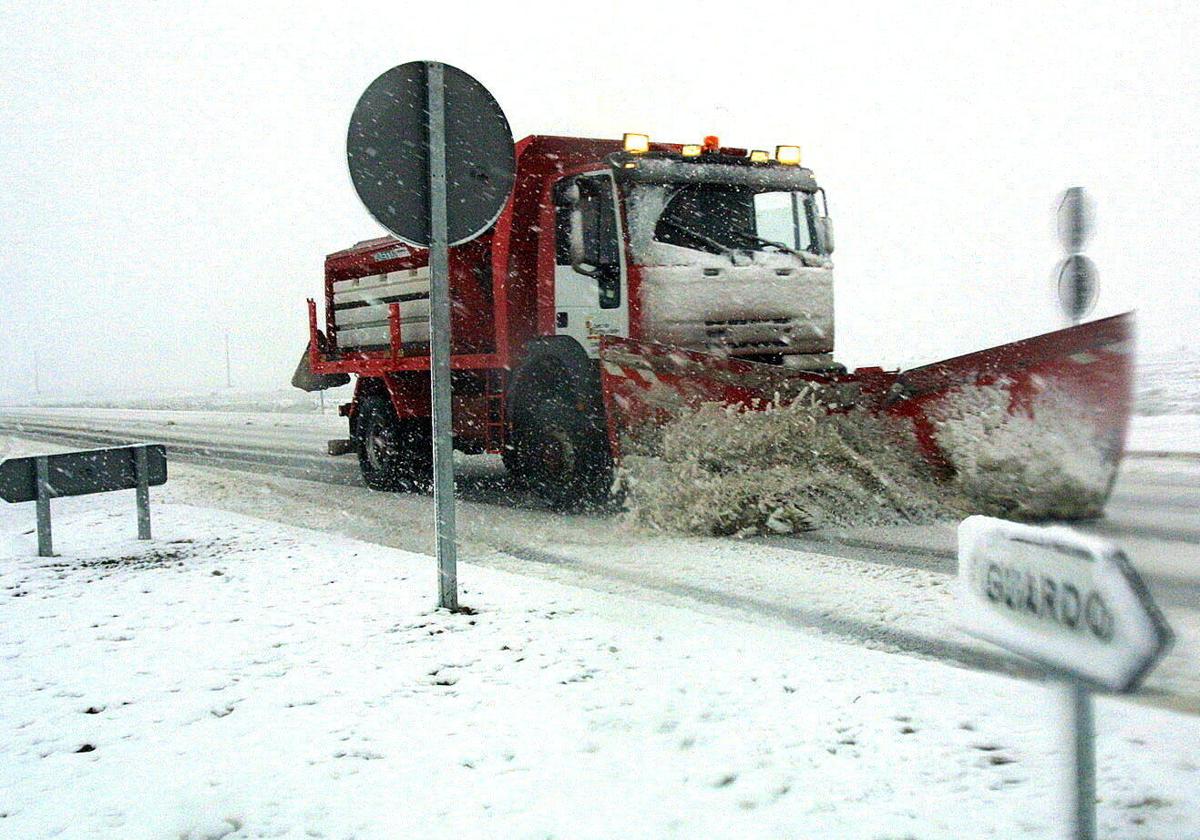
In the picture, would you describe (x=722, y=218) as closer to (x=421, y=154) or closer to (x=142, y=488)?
(x=421, y=154)

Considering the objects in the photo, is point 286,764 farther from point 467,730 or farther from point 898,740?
point 898,740

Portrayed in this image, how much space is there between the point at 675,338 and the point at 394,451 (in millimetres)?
4153

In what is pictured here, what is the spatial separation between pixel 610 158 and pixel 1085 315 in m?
5.42

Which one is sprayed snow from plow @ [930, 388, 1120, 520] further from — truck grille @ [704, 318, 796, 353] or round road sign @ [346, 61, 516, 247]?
round road sign @ [346, 61, 516, 247]

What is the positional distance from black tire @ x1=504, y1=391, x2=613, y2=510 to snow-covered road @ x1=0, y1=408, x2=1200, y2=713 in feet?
0.89

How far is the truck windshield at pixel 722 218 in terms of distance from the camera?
7680 mm

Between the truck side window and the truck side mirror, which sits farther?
the truck side mirror

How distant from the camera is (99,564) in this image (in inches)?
247

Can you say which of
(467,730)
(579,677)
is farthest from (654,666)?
(467,730)

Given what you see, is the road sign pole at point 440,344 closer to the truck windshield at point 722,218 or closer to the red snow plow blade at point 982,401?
the red snow plow blade at point 982,401

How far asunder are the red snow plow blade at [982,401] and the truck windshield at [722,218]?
1331 millimetres

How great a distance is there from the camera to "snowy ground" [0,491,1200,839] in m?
2.56

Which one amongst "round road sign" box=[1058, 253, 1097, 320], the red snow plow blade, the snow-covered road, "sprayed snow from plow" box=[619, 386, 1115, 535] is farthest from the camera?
"round road sign" box=[1058, 253, 1097, 320]

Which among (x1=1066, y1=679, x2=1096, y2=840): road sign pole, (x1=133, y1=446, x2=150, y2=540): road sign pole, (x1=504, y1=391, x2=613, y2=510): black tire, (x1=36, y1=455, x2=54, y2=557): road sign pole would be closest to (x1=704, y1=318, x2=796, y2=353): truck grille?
(x1=504, y1=391, x2=613, y2=510): black tire
